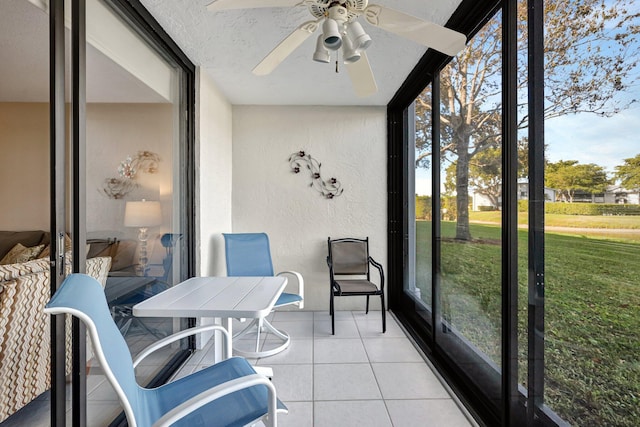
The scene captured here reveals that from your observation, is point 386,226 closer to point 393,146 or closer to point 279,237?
point 393,146

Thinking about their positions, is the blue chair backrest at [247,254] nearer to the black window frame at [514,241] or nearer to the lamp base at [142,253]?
the lamp base at [142,253]

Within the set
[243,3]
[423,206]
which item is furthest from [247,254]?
[243,3]

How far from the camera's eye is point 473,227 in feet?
6.44

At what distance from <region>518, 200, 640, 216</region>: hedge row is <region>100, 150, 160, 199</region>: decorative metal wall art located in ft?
6.93

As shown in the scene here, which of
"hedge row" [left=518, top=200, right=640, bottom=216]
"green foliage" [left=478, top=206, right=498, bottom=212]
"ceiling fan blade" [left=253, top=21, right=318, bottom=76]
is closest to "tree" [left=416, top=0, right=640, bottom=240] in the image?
"green foliage" [left=478, top=206, right=498, bottom=212]

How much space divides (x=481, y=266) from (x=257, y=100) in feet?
9.33

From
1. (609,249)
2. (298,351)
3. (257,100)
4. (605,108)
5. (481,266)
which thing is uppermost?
(257,100)

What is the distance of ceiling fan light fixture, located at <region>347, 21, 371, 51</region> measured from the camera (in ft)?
4.32

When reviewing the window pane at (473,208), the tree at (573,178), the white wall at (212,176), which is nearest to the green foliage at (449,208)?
the window pane at (473,208)

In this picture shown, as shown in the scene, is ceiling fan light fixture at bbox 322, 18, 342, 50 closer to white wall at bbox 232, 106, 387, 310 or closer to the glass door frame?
the glass door frame

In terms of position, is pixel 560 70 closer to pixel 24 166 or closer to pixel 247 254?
pixel 24 166

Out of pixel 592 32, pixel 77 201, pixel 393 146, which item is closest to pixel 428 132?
pixel 393 146

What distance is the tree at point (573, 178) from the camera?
42.7 inches

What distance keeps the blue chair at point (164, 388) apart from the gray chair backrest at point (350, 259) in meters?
2.11
